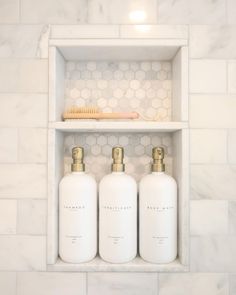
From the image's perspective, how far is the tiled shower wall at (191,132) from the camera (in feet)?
2.65

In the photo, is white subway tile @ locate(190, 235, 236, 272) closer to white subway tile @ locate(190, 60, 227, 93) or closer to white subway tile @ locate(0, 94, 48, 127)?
white subway tile @ locate(190, 60, 227, 93)

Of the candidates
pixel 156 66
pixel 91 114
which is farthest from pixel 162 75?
pixel 91 114

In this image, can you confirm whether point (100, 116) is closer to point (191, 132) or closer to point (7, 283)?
point (191, 132)

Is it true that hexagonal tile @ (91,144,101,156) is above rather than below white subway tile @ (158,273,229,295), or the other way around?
above

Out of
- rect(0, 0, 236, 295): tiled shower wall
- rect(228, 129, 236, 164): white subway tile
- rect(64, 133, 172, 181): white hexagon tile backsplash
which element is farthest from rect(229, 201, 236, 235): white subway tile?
rect(64, 133, 172, 181): white hexagon tile backsplash

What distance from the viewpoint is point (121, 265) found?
812 millimetres

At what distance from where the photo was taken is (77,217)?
2.65 ft

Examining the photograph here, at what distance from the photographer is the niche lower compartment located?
805mm

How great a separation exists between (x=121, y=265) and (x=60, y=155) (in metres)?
0.34

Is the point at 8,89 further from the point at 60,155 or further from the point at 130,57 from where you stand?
the point at 130,57

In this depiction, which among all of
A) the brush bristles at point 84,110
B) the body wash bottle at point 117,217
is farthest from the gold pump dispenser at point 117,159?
the brush bristles at point 84,110

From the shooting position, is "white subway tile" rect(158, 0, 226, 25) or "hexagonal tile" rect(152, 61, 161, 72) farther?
"hexagonal tile" rect(152, 61, 161, 72)

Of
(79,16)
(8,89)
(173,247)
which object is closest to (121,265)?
(173,247)

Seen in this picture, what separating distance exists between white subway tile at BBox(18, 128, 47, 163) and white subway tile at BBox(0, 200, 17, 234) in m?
0.12
